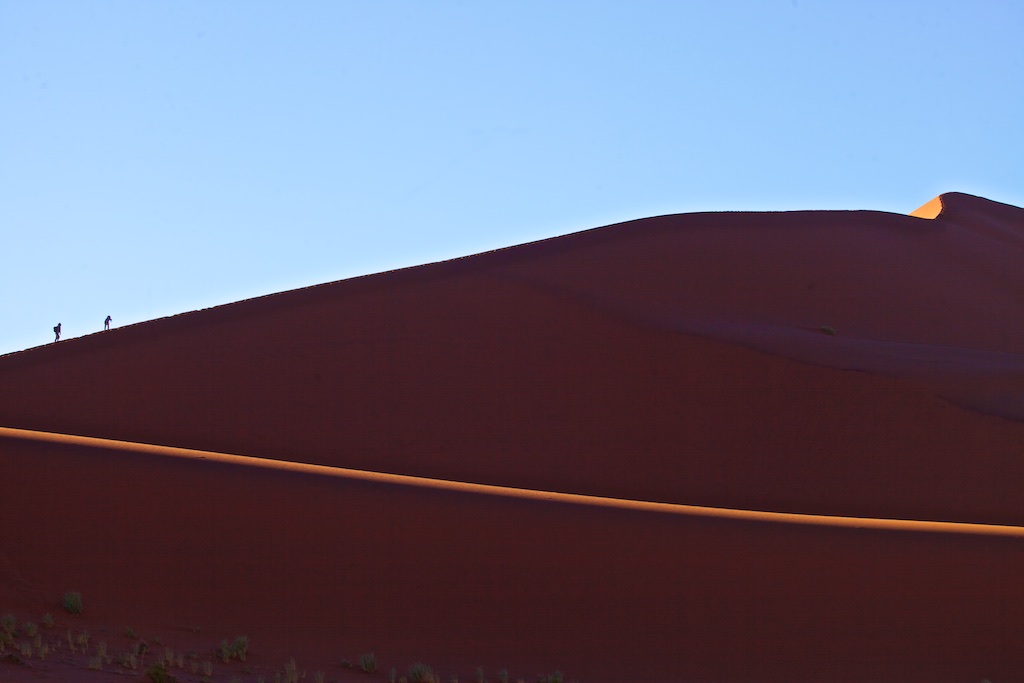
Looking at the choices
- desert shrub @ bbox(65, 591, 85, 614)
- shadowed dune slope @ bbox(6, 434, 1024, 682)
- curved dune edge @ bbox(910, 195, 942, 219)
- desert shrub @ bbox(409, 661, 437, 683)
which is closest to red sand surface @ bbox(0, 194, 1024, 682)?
shadowed dune slope @ bbox(6, 434, 1024, 682)

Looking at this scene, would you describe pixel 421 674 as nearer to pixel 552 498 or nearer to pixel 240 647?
pixel 240 647

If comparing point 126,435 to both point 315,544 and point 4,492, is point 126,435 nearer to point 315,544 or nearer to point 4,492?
point 4,492

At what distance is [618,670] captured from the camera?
37.0 ft

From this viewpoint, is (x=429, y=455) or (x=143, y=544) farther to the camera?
(x=429, y=455)

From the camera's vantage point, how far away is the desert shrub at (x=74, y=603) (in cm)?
1113

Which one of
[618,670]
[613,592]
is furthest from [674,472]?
[618,670]

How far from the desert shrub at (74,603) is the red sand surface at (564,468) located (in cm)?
15

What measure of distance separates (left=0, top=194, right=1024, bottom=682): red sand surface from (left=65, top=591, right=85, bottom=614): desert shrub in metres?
0.15

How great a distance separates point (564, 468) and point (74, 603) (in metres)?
7.98

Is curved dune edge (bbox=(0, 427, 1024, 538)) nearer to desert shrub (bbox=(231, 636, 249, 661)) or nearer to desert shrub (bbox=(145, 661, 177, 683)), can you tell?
desert shrub (bbox=(231, 636, 249, 661))

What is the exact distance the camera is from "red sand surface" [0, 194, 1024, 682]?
11.8 m

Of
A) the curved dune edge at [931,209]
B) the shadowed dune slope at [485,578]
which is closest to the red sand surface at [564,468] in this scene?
the shadowed dune slope at [485,578]

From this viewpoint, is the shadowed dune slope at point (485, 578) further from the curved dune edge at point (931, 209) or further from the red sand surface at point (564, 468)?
the curved dune edge at point (931, 209)

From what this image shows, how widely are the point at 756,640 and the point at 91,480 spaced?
7777 mm
